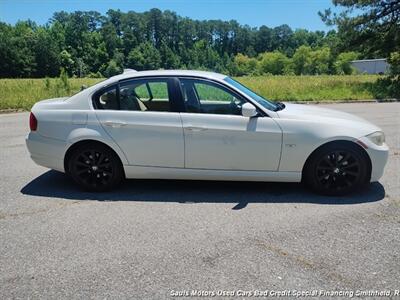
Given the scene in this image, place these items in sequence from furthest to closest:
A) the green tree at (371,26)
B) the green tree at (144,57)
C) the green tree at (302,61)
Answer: the green tree at (302,61)
the green tree at (144,57)
the green tree at (371,26)

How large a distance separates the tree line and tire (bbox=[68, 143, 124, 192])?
269ft

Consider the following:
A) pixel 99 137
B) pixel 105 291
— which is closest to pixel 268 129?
pixel 99 137

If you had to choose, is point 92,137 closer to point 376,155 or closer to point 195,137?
point 195,137

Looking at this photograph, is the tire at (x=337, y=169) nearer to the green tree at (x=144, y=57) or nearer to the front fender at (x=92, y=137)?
the front fender at (x=92, y=137)

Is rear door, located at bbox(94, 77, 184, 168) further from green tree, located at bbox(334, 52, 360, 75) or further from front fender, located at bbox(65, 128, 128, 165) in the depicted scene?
green tree, located at bbox(334, 52, 360, 75)

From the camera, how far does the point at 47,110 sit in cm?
505

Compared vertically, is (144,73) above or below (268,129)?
above

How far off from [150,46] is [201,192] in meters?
130

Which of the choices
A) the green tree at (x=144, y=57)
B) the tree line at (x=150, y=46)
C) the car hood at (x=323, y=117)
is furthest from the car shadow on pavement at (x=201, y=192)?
the green tree at (x=144, y=57)

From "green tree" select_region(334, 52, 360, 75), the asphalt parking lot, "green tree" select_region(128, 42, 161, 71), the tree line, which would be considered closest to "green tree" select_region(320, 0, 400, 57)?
the asphalt parking lot

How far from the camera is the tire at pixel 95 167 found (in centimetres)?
489

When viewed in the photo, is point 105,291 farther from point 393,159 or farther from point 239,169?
point 393,159

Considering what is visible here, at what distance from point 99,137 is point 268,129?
85.0 inches

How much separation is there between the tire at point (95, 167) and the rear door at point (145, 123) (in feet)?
0.75
